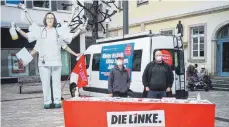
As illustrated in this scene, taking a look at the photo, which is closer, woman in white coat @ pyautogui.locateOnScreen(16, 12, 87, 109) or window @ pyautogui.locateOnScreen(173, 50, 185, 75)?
woman in white coat @ pyautogui.locateOnScreen(16, 12, 87, 109)

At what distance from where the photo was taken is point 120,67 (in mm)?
7746

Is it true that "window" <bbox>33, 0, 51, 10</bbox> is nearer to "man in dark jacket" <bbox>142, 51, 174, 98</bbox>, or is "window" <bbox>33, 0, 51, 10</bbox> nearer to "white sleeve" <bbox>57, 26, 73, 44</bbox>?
"white sleeve" <bbox>57, 26, 73, 44</bbox>

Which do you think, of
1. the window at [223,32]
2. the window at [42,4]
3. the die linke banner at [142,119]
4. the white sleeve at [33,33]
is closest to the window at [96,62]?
the white sleeve at [33,33]

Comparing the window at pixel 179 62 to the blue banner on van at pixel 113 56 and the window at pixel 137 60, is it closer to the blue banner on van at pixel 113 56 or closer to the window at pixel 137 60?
the window at pixel 137 60

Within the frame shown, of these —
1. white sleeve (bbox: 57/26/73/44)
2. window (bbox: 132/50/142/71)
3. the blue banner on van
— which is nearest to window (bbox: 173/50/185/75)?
window (bbox: 132/50/142/71)

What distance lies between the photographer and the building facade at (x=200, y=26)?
745 inches

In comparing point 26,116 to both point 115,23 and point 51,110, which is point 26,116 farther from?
point 115,23

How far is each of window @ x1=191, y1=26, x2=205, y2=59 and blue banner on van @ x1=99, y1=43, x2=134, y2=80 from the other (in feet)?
34.3

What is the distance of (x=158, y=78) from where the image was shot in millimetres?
7203

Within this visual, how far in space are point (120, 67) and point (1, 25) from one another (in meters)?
15.4

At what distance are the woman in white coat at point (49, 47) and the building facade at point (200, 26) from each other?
410 inches

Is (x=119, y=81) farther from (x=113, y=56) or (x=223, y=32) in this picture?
(x=223, y=32)

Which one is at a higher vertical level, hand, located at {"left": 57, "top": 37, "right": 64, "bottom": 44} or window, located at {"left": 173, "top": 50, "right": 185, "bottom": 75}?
hand, located at {"left": 57, "top": 37, "right": 64, "bottom": 44}

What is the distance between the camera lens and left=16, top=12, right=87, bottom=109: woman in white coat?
378 inches
